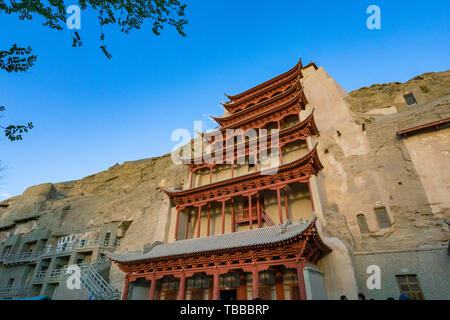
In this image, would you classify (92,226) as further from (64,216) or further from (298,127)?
(298,127)

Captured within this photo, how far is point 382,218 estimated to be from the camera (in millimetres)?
13438

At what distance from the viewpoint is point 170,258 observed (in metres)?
14.2

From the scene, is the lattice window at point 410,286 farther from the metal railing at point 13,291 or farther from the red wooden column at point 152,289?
the metal railing at point 13,291

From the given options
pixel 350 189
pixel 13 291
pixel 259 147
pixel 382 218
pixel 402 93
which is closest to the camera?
pixel 382 218

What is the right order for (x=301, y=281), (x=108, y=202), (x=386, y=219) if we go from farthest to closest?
1. (x=108, y=202)
2. (x=386, y=219)
3. (x=301, y=281)

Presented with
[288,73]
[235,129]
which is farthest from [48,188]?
[288,73]

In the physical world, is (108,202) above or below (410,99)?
below

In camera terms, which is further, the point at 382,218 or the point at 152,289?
the point at 152,289

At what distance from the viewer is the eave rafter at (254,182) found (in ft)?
50.9

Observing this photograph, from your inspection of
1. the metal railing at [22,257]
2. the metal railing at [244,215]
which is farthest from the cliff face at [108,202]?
the metal railing at [244,215]

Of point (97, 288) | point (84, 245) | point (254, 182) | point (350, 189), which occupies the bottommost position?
point (97, 288)

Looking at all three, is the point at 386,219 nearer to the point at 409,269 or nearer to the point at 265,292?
the point at 409,269

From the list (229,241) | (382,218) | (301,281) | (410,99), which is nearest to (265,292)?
(229,241)

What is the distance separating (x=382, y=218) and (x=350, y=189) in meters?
2.26
